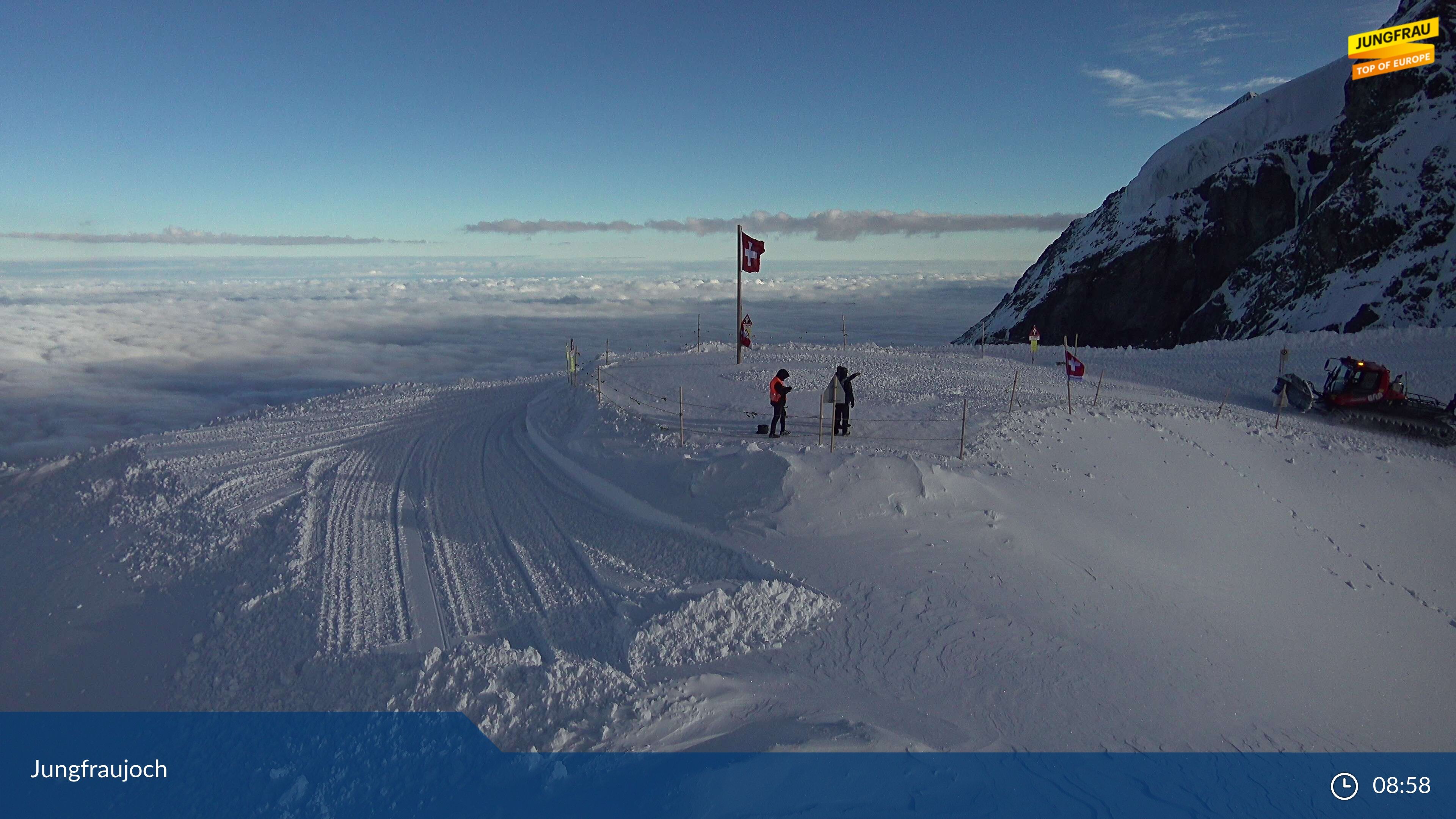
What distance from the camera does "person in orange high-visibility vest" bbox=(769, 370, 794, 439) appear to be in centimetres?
1447

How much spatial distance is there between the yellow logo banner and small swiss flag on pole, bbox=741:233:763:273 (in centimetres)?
4665

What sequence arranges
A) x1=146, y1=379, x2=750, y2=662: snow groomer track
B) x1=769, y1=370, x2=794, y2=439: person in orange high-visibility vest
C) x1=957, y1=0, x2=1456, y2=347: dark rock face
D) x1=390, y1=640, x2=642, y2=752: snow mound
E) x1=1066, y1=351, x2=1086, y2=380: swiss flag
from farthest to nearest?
x1=957, y1=0, x2=1456, y2=347: dark rock face → x1=1066, y1=351, x2=1086, y2=380: swiss flag → x1=769, y1=370, x2=794, y2=439: person in orange high-visibility vest → x1=146, y1=379, x2=750, y2=662: snow groomer track → x1=390, y1=640, x2=642, y2=752: snow mound

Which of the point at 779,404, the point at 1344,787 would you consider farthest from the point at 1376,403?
the point at 1344,787

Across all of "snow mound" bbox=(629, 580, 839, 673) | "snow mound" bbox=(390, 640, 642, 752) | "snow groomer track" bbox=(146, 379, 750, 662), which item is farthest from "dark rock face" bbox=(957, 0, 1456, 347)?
"snow mound" bbox=(390, 640, 642, 752)

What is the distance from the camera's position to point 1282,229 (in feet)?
180

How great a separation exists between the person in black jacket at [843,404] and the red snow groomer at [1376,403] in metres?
15.8

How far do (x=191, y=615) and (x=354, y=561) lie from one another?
2.17 metres

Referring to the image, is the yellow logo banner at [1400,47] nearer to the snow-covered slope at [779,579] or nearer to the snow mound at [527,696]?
the snow-covered slope at [779,579]

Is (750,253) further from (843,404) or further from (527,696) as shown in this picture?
(527,696)

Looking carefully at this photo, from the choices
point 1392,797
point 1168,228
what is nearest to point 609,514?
point 1392,797

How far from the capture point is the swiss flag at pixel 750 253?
69.7ft

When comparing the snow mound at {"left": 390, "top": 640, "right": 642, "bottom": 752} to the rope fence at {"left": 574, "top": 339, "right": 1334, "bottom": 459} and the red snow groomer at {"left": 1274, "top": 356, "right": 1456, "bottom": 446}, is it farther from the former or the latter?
the red snow groomer at {"left": 1274, "top": 356, "right": 1456, "bottom": 446}

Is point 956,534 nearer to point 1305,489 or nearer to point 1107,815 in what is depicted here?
point 1107,815

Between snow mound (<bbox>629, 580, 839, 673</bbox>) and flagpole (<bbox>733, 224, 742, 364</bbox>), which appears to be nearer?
snow mound (<bbox>629, 580, 839, 673</bbox>)
